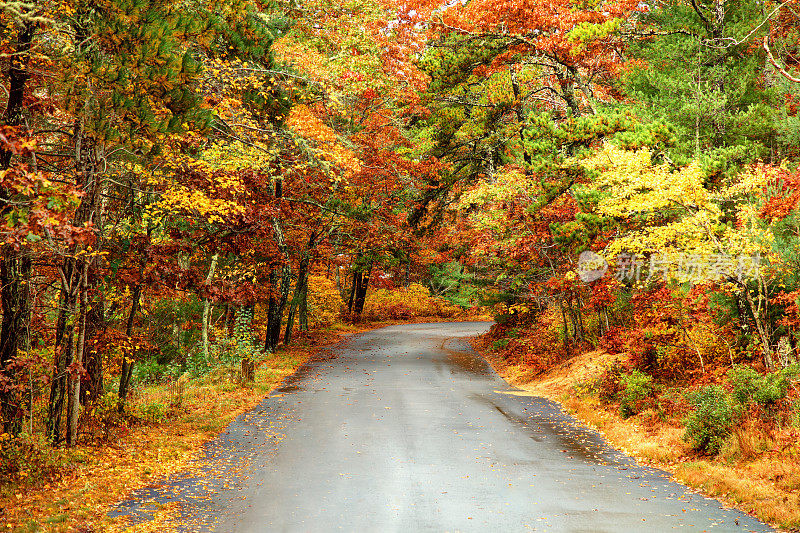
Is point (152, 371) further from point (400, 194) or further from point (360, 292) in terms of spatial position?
point (360, 292)

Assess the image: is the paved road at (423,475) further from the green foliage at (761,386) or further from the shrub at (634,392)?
the green foliage at (761,386)

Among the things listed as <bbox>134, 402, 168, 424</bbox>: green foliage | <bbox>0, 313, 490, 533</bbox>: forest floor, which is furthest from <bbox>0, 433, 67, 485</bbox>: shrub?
<bbox>134, 402, 168, 424</bbox>: green foliage

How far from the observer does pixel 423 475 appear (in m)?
8.64

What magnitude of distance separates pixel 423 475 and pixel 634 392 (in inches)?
218

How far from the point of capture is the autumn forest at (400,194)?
8.08 m

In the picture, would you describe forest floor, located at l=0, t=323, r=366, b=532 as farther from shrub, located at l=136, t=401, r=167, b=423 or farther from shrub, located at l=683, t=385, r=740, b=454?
shrub, located at l=683, t=385, r=740, b=454

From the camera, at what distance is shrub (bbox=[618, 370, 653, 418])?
12148 millimetres

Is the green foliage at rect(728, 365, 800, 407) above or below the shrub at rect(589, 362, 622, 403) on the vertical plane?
above

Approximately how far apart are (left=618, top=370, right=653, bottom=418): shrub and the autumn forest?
1.6 inches

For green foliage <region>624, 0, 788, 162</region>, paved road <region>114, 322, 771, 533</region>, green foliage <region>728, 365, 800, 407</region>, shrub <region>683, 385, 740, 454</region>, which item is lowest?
paved road <region>114, 322, 771, 533</region>

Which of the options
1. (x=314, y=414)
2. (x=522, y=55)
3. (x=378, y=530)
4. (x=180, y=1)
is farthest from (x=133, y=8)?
(x=522, y=55)

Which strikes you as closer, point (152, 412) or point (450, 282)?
point (152, 412)

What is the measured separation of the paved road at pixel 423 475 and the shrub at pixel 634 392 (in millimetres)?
1042

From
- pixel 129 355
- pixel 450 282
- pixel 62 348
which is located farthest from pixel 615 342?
pixel 450 282
